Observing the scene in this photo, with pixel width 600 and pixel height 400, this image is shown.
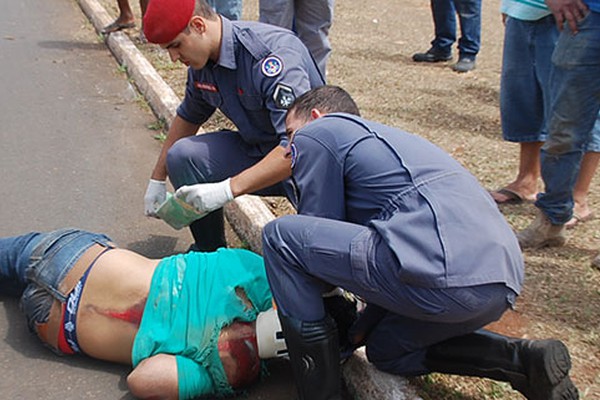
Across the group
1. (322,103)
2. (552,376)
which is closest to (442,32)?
(322,103)

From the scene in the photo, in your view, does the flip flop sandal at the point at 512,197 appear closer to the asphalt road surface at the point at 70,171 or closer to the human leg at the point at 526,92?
the human leg at the point at 526,92

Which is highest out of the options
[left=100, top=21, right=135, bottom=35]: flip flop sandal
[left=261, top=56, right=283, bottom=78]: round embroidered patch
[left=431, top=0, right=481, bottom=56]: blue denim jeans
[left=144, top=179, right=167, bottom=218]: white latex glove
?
[left=261, top=56, right=283, bottom=78]: round embroidered patch

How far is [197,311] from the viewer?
278 centimetres

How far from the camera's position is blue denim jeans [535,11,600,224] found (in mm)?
3170

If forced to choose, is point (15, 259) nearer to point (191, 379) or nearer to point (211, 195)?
point (211, 195)

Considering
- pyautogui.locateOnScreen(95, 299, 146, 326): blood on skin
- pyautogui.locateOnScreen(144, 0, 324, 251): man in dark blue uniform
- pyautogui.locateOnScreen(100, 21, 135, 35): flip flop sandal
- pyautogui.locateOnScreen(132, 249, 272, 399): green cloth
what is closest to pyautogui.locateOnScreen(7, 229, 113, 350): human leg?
pyautogui.locateOnScreen(95, 299, 146, 326): blood on skin

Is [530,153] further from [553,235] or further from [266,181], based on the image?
[266,181]

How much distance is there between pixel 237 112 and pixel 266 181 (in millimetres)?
455

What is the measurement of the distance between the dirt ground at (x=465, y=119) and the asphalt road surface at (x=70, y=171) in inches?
21.5

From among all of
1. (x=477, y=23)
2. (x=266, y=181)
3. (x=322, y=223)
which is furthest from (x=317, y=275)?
(x=477, y=23)

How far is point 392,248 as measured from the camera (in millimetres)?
2215

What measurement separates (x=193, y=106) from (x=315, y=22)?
5.30 ft

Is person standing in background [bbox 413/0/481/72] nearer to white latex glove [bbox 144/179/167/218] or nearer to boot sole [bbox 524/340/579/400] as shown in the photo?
white latex glove [bbox 144/179/167/218]

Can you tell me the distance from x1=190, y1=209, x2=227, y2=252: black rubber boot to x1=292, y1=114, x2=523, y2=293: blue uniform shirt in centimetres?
113
